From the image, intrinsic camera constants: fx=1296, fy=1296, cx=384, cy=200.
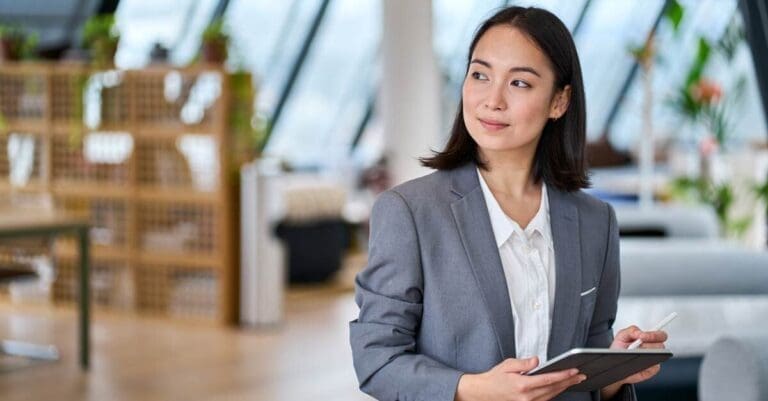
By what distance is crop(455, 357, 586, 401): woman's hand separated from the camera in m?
1.86

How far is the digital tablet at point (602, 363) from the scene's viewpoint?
5.97 ft

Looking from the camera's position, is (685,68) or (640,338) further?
(685,68)

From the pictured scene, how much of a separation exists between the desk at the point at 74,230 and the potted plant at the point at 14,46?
2539 millimetres

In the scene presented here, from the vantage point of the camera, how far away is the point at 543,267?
2.10 m

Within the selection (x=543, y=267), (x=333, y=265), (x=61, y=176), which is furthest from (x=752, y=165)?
(x=543, y=267)

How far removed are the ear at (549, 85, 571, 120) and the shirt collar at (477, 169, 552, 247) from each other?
149 mm

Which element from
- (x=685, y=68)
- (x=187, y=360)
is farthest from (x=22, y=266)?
(x=685, y=68)

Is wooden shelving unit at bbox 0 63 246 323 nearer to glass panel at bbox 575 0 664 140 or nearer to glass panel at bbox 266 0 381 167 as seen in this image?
glass panel at bbox 266 0 381 167

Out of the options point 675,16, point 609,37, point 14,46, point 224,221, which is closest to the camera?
point 224,221

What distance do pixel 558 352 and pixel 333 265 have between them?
7133mm

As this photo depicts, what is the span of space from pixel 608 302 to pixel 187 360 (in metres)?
4.60

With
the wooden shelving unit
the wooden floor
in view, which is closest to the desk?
the wooden floor

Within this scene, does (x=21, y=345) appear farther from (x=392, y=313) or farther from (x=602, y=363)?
(x=602, y=363)

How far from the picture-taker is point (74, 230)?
20.5ft
